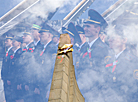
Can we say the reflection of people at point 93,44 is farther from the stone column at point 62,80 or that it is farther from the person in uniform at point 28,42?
the stone column at point 62,80

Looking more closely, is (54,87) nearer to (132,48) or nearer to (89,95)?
(89,95)

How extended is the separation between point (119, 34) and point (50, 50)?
4483cm

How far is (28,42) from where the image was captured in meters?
92.6

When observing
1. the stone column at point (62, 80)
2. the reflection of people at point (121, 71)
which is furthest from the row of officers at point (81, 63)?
the stone column at point (62, 80)

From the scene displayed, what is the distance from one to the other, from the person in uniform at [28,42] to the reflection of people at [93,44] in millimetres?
32556

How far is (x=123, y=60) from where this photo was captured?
295 ft

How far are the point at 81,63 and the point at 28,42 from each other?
35544 mm

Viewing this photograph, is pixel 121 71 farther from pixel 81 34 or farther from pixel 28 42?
A: pixel 28 42

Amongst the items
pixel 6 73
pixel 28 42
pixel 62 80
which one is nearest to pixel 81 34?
pixel 28 42

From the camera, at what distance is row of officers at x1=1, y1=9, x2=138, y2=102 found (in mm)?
83062

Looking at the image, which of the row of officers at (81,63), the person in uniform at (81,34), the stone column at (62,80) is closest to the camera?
the stone column at (62,80)

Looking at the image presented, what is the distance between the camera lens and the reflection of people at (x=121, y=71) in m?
81.6

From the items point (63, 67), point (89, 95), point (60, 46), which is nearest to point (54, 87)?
point (63, 67)

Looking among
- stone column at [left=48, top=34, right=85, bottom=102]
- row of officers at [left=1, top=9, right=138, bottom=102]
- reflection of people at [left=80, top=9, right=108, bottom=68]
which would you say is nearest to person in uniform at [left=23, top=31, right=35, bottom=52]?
row of officers at [left=1, top=9, right=138, bottom=102]
